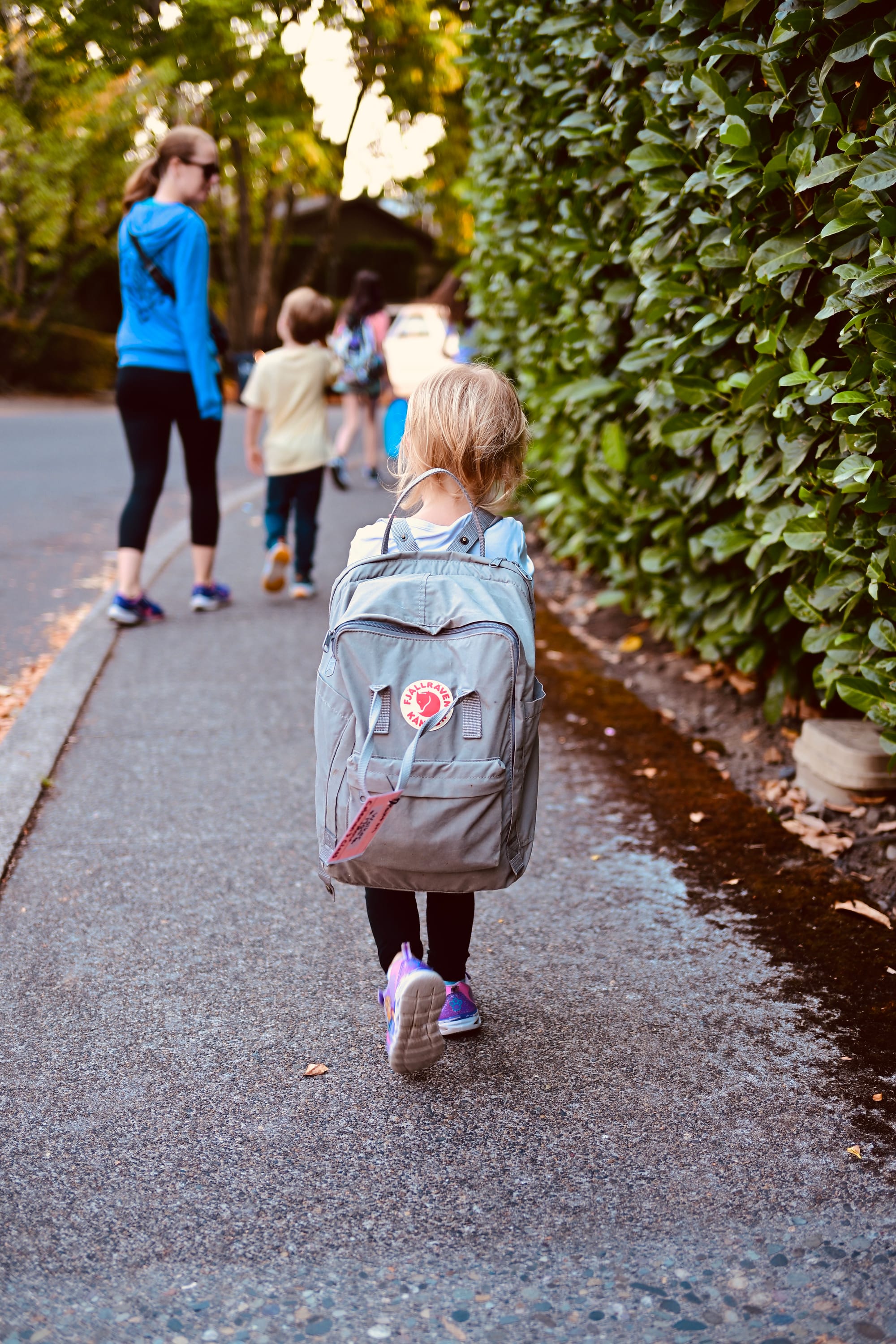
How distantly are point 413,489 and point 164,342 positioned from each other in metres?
3.65

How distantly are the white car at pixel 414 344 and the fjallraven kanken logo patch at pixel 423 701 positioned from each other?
19.9m

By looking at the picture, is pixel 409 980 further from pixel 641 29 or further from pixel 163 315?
pixel 163 315

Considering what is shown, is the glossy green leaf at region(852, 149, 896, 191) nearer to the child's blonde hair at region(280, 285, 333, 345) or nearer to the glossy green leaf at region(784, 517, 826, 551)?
the glossy green leaf at region(784, 517, 826, 551)

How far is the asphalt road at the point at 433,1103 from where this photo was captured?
6.37 feet

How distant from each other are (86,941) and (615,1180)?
1.53 meters

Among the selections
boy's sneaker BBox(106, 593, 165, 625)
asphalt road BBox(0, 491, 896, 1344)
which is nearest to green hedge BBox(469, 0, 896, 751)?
asphalt road BBox(0, 491, 896, 1344)

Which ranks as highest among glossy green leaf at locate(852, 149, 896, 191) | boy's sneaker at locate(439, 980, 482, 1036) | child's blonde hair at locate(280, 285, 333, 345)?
glossy green leaf at locate(852, 149, 896, 191)

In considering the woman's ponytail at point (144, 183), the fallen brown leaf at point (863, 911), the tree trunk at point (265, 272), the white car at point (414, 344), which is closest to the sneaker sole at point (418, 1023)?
the fallen brown leaf at point (863, 911)

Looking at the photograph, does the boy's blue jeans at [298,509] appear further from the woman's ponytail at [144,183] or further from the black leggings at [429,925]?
the black leggings at [429,925]

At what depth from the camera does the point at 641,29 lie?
14.1 ft

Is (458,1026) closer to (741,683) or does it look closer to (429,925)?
(429,925)

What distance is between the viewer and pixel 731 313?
13.0 ft

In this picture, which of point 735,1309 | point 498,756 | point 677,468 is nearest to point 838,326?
point 677,468

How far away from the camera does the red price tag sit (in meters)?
2.28
